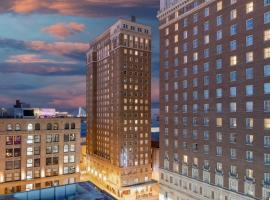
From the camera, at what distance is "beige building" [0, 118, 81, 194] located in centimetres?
7581

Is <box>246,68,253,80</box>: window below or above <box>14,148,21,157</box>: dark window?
above

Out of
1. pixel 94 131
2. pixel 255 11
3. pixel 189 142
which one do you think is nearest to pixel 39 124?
pixel 189 142

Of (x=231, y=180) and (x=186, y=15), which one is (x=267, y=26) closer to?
(x=186, y=15)

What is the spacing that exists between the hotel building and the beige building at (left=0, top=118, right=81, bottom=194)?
29.3 metres

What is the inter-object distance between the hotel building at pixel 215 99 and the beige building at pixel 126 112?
37.2 m

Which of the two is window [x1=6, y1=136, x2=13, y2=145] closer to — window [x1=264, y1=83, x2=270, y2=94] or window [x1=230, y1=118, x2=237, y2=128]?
window [x1=230, y1=118, x2=237, y2=128]

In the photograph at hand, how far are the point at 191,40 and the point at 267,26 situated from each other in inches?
962

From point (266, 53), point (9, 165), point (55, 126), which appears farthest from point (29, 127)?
point (266, 53)

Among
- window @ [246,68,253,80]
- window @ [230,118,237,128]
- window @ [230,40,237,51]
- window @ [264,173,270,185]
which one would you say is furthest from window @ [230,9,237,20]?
window @ [264,173,270,185]

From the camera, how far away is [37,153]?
7962cm

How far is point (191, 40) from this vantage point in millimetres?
80938

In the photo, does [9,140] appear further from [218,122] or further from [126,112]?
[126,112]

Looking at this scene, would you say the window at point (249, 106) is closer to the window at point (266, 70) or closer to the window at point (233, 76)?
the window at point (233, 76)

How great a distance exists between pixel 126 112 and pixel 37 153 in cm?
5559
